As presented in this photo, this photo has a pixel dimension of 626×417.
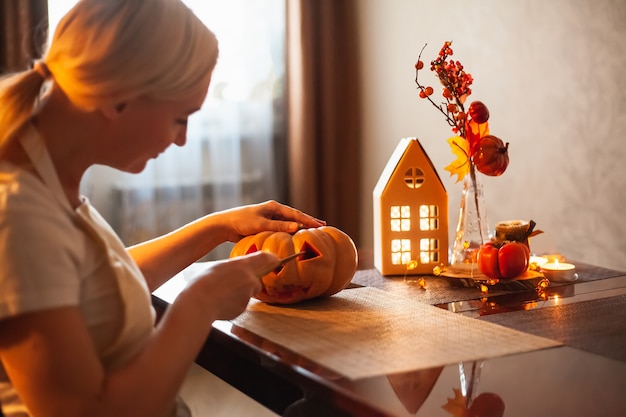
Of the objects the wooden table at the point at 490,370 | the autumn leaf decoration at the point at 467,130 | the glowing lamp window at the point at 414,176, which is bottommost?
the wooden table at the point at 490,370

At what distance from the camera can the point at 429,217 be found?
5.16ft

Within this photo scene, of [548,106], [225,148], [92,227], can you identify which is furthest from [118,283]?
[225,148]

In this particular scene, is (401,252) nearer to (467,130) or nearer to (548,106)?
(467,130)

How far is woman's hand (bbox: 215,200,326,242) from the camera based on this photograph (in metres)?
1.36

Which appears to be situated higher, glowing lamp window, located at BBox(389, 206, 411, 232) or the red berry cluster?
the red berry cluster

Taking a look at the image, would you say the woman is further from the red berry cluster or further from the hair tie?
the red berry cluster

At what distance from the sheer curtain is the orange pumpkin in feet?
6.38

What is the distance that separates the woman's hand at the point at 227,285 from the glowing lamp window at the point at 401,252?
515 millimetres

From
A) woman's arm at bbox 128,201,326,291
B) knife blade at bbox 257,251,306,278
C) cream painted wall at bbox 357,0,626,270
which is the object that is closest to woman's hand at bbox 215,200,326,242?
woman's arm at bbox 128,201,326,291

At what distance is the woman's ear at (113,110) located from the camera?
92 cm

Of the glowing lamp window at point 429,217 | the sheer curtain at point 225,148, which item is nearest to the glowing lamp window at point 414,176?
the glowing lamp window at point 429,217

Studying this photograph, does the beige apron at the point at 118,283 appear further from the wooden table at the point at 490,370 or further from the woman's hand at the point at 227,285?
the wooden table at the point at 490,370

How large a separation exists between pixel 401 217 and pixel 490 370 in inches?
26.0

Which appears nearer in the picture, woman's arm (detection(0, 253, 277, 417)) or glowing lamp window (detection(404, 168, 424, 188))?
woman's arm (detection(0, 253, 277, 417))
